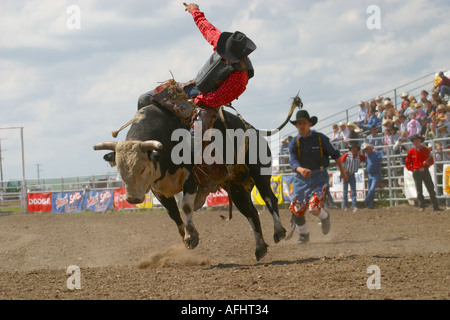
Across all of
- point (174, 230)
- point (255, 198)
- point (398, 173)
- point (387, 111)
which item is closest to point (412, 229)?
point (174, 230)

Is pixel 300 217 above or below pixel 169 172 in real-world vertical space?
below

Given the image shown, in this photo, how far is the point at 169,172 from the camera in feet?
19.6

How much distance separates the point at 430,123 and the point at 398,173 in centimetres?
162

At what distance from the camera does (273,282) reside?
4.46 m

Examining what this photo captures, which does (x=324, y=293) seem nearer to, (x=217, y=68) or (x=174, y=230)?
(x=217, y=68)

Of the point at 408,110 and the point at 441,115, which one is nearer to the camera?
the point at 441,115

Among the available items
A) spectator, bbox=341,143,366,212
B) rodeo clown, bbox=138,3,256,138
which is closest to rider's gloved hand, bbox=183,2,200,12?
rodeo clown, bbox=138,3,256,138

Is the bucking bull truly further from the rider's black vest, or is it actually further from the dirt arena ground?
the dirt arena ground

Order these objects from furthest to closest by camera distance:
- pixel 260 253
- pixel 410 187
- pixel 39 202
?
pixel 39 202, pixel 410 187, pixel 260 253

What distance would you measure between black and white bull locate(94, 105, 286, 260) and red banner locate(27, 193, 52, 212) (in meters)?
17.0

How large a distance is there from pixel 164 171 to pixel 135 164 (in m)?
0.57

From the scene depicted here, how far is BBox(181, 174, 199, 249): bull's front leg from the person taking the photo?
568cm

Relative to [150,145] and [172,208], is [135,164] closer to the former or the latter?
[150,145]

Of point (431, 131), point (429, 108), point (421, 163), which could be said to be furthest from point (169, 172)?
point (429, 108)
